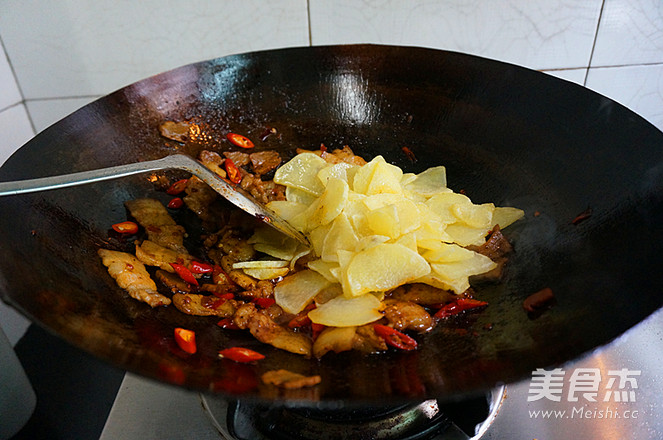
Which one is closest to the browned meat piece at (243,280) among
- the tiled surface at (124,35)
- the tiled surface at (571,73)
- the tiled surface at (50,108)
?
the tiled surface at (124,35)

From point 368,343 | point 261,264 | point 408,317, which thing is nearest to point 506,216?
point 408,317

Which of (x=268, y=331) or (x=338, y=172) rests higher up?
(x=338, y=172)

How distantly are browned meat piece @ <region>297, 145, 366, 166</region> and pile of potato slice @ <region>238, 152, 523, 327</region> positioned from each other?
91mm

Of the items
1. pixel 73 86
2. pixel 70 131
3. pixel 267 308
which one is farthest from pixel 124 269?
pixel 73 86

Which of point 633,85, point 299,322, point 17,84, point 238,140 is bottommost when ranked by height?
point 299,322

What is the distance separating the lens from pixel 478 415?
1058mm

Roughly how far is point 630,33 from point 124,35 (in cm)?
210

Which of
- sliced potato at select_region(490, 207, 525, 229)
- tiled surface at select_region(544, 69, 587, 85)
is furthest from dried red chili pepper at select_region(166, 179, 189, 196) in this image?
tiled surface at select_region(544, 69, 587, 85)

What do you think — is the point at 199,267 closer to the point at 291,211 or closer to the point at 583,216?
the point at 291,211

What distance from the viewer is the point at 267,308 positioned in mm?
1183

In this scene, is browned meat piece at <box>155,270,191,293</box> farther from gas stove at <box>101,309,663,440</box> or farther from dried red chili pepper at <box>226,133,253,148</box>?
dried red chili pepper at <box>226,133,253,148</box>

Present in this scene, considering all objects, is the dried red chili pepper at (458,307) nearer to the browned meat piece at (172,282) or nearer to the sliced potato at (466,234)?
the sliced potato at (466,234)

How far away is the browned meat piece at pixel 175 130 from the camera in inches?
60.5

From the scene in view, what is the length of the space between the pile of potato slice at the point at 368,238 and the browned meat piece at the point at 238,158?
0.17 meters
